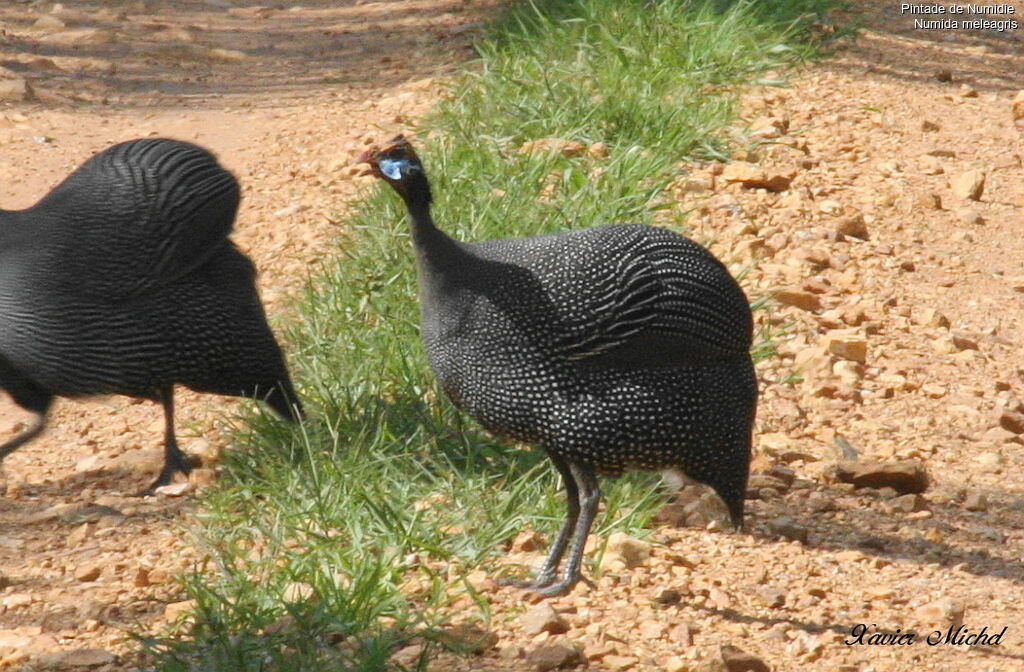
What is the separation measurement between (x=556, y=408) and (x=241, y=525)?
88 cm

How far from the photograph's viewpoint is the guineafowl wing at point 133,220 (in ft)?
13.4

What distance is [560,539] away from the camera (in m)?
3.43

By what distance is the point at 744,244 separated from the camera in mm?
5098

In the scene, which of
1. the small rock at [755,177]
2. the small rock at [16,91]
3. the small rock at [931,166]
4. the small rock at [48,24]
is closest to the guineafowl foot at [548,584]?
the small rock at [755,177]

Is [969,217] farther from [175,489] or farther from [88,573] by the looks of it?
[88,573]

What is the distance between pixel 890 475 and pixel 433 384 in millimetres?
1271

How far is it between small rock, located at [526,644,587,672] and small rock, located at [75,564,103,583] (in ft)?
4.01

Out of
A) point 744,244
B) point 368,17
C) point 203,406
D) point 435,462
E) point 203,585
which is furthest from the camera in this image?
point 368,17

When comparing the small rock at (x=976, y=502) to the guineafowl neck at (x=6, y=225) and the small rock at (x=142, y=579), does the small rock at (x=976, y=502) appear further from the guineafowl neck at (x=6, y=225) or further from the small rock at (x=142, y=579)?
the guineafowl neck at (x=6, y=225)

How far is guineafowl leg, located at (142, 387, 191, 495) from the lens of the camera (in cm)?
423

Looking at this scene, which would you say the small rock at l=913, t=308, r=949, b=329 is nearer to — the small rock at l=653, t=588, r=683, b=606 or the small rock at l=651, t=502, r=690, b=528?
the small rock at l=651, t=502, r=690, b=528

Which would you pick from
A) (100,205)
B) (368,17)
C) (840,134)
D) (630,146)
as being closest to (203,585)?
(100,205)

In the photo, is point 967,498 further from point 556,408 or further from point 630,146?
point 630,146

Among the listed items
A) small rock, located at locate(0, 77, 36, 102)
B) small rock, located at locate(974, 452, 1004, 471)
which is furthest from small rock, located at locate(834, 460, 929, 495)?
small rock, located at locate(0, 77, 36, 102)
